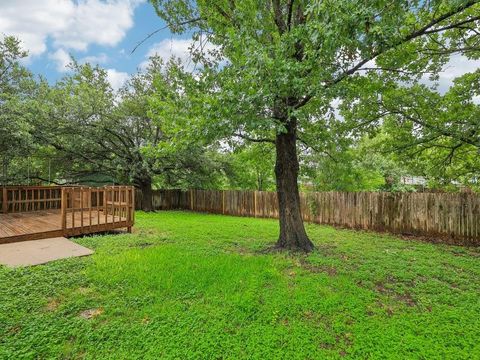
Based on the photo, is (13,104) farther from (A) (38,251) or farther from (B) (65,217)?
(A) (38,251)

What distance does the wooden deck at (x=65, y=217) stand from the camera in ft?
20.3

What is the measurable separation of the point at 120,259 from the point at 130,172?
9.32 m

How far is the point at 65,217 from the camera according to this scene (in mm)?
6406

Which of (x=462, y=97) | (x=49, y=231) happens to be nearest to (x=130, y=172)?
(x=49, y=231)

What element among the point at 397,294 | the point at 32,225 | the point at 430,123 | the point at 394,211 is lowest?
the point at 397,294

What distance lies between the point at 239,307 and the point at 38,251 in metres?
4.30

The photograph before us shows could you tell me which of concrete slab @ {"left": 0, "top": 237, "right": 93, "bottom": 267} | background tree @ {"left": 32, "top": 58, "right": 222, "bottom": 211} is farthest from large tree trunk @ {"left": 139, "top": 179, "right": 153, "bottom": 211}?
concrete slab @ {"left": 0, "top": 237, "right": 93, "bottom": 267}

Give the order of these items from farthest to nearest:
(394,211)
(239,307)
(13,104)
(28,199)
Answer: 1. (28,199)
2. (13,104)
3. (394,211)
4. (239,307)

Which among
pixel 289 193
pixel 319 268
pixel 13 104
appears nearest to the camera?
pixel 319 268

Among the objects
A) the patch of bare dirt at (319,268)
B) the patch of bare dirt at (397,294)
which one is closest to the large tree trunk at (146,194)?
the patch of bare dirt at (319,268)

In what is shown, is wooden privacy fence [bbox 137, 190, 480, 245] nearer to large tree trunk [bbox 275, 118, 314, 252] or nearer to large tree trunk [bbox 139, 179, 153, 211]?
large tree trunk [bbox 275, 118, 314, 252]

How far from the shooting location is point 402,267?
4801 millimetres

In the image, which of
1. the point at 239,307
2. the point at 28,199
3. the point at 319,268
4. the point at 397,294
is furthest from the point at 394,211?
the point at 28,199

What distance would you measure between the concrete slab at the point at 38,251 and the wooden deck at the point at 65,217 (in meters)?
0.41
